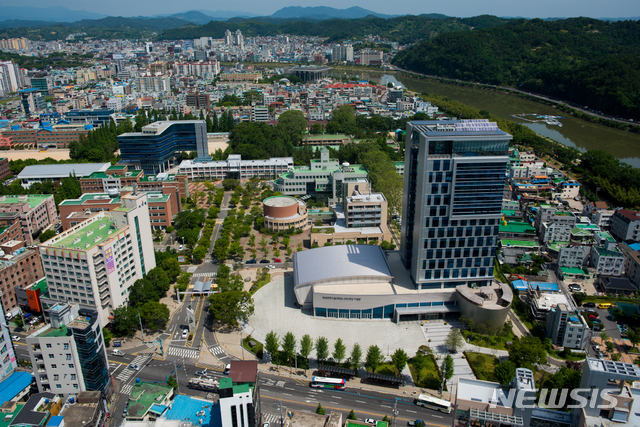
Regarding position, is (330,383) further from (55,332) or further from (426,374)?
(55,332)

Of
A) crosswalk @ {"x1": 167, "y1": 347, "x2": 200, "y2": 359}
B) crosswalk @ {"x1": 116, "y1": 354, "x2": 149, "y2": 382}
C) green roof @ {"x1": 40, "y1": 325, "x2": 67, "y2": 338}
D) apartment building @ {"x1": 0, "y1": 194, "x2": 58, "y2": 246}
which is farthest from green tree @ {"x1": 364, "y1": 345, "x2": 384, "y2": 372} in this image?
apartment building @ {"x1": 0, "y1": 194, "x2": 58, "y2": 246}

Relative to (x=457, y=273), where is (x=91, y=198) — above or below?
above

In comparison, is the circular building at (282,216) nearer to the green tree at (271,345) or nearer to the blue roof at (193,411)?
the green tree at (271,345)

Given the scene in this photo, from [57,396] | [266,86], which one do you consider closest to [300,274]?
[57,396]

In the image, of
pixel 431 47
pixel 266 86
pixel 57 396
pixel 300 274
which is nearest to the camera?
pixel 57 396

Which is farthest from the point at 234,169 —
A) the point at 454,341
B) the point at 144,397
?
the point at 454,341

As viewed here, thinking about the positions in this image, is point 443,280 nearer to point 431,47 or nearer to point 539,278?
point 539,278
